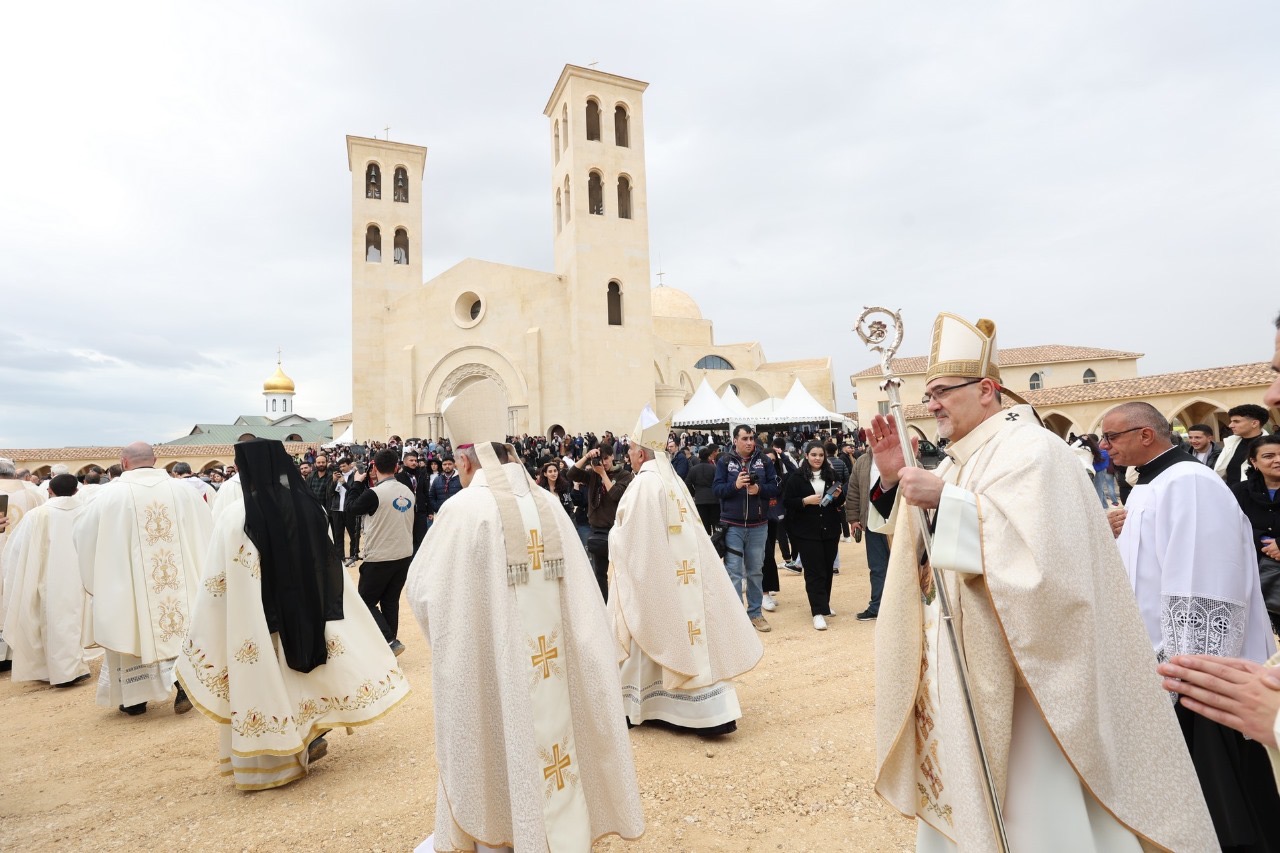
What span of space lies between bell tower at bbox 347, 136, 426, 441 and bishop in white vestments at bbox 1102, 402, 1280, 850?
25662mm

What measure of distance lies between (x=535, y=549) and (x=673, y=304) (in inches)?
1506

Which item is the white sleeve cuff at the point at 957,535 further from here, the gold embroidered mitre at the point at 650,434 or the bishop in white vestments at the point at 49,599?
the bishop in white vestments at the point at 49,599

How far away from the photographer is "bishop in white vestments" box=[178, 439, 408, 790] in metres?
3.53

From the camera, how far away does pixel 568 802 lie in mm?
2510

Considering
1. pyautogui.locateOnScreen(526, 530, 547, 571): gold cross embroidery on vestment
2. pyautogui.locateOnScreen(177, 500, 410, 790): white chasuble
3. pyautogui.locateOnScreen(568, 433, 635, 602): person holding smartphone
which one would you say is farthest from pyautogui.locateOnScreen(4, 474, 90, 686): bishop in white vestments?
pyautogui.locateOnScreen(526, 530, 547, 571): gold cross embroidery on vestment

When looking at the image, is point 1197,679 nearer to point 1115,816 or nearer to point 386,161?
point 1115,816

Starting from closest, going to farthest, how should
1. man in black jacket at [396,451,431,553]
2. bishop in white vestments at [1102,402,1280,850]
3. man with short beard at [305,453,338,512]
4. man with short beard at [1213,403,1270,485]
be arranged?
bishop in white vestments at [1102,402,1280,850]
man with short beard at [1213,403,1270,485]
man in black jacket at [396,451,431,553]
man with short beard at [305,453,338,512]

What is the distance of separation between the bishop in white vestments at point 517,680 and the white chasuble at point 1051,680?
1.26 metres

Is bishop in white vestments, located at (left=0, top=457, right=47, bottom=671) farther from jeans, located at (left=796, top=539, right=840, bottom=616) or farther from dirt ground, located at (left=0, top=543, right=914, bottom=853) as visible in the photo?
jeans, located at (left=796, top=539, right=840, bottom=616)

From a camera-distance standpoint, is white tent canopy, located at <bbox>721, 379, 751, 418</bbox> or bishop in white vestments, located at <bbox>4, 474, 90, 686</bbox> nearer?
bishop in white vestments, located at <bbox>4, 474, 90, 686</bbox>

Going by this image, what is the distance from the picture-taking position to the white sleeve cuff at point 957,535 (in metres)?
1.83

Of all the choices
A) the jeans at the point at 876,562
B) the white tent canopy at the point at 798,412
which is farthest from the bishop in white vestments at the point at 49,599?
the white tent canopy at the point at 798,412

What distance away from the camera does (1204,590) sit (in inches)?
93.4

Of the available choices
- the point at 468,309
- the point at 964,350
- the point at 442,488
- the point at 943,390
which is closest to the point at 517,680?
the point at 943,390
